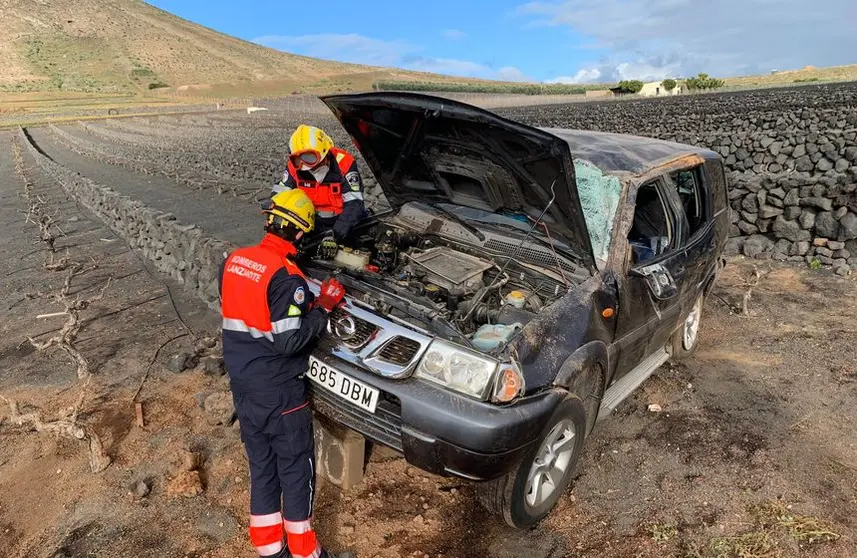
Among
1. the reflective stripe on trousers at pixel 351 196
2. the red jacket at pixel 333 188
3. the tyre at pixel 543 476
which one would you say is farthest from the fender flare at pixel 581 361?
the reflective stripe on trousers at pixel 351 196

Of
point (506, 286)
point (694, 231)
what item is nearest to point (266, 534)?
point (506, 286)

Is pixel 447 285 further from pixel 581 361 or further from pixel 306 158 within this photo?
pixel 306 158

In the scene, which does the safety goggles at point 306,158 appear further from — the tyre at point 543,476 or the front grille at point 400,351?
the tyre at point 543,476

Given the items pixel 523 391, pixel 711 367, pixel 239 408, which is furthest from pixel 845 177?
pixel 239 408

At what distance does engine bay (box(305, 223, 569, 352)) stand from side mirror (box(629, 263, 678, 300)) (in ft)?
1.90

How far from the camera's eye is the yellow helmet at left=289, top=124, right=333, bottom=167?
441 centimetres

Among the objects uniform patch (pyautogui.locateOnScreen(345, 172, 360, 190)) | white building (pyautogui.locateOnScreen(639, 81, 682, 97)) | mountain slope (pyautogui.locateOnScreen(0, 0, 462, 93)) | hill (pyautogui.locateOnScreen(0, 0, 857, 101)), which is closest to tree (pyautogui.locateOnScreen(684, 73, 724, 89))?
white building (pyautogui.locateOnScreen(639, 81, 682, 97))

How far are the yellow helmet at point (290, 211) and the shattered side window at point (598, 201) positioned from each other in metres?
Answer: 1.71

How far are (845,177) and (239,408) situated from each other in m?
7.39

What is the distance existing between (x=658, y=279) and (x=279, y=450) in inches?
104

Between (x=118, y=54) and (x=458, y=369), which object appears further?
(x=118, y=54)

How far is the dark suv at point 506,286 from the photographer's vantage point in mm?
2633

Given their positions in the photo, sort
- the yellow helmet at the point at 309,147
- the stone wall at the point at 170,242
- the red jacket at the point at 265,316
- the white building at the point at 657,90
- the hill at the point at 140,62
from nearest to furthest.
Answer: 1. the red jacket at the point at 265,316
2. the yellow helmet at the point at 309,147
3. the stone wall at the point at 170,242
4. the white building at the point at 657,90
5. the hill at the point at 140,62

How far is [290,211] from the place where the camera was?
2.63 meters
